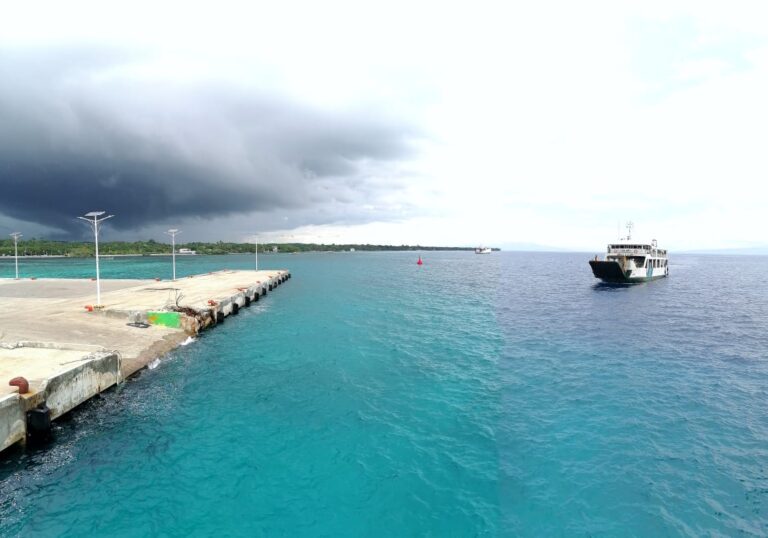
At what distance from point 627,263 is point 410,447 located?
234ft

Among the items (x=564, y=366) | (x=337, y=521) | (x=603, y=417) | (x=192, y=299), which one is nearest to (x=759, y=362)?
(x=564, y=366)

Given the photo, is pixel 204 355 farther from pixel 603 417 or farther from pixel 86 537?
pixel 603 417

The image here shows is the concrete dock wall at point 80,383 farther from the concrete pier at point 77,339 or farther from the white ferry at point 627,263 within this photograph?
the white ferry at point 627,263

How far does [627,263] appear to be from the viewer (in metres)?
69.4

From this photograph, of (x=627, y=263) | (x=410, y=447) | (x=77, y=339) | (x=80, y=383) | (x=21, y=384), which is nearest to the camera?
(x=21, y=384)

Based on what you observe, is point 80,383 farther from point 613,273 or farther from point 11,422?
point 613,273

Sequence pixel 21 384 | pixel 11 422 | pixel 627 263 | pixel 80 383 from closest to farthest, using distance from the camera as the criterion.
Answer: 1. pixel 11 422
2. pixel 21 384
3. pixel 80 383
4. pixel 627 263

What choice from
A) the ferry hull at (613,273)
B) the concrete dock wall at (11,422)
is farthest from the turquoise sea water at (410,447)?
the ferry hull at (613,273)

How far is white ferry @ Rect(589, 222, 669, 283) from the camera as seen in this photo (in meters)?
69.1

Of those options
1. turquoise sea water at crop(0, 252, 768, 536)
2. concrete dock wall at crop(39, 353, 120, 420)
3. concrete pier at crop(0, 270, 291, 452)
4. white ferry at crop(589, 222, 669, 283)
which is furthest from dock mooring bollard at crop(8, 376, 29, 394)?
white ferry at crop(589, 222, 669, 283)

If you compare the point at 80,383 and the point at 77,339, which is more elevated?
the point at 77,339

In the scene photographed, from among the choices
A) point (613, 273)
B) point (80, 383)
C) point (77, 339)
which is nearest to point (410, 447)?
point (80, 383)

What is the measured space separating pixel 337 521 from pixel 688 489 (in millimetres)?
10040

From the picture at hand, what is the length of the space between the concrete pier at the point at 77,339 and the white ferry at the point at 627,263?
62.3m
